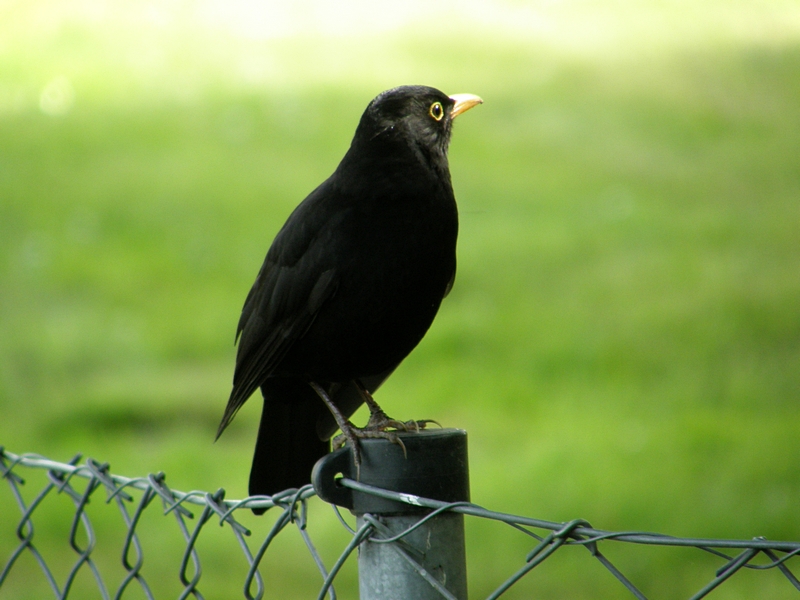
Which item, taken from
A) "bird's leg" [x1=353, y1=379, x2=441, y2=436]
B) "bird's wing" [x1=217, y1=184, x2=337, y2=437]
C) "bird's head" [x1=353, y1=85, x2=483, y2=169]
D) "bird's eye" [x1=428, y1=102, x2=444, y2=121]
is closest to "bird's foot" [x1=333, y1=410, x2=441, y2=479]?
"bird's leg" [x1=353, y1=379, x2=441, y2=436]

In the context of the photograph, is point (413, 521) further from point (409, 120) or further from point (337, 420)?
point (409, 120)

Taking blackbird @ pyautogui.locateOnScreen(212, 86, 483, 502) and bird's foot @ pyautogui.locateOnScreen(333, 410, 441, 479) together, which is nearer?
bird's foot @ pyautogui.locateOnScreen(333, 410, 441, 479)

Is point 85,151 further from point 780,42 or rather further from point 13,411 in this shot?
point 780,42

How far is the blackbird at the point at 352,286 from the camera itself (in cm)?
196

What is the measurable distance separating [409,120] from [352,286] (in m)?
0.50

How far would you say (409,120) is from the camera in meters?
2.19

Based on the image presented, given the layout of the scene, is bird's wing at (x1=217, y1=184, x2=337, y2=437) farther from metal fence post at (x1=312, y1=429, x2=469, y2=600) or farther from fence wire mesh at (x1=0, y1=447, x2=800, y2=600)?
metal fence post at (x1=312, y1=429, x2=469, y2=600)

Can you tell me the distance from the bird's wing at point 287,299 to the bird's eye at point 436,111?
0.36m

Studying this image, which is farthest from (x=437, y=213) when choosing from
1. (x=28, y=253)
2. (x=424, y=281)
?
(x=28, y=253)

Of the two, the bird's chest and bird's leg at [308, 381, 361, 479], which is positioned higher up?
the bird's chest

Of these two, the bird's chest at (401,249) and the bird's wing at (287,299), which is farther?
the bird's wing at (287,299)

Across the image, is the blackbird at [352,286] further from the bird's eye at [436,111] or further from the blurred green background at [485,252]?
the blurred green background at [485,252]

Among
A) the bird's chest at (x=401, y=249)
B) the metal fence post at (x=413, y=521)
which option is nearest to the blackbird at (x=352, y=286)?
the bird's chest at (x=401, y=249)

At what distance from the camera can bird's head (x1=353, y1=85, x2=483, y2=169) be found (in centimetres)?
216
